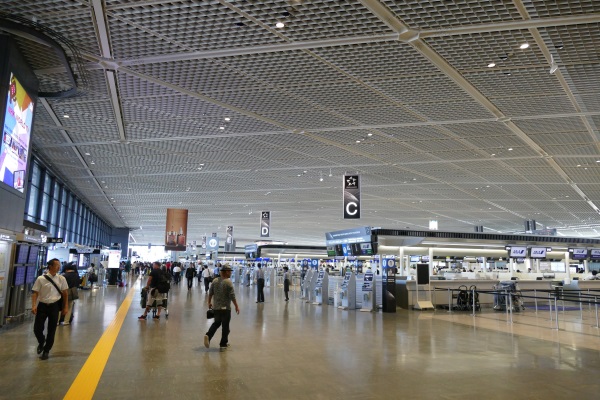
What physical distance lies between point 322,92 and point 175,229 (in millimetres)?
16650

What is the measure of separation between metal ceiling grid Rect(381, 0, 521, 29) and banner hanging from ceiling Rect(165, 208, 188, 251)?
1945cm

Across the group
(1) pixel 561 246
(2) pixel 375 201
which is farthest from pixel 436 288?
(1) pixel 561 246

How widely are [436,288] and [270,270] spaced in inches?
724

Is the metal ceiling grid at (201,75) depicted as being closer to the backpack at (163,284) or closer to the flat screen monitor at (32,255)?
the backpack at (163,284)

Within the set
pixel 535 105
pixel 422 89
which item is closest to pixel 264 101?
pixel 422 89

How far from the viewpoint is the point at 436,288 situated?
15.6 meters

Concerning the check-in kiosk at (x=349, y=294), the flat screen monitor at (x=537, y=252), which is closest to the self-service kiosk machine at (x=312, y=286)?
the check-in kiosk at (x=349, y=294)

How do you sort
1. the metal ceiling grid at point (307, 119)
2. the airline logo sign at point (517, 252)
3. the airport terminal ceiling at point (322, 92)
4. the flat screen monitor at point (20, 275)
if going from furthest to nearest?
the airline logo sign at point (517, 252) < the metal ceiling grid at point (307, 119) < the flat screen monitor at point (20, 275) < the airport terminal ceiling at point (322, 92)

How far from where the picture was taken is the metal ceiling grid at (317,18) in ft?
21.5

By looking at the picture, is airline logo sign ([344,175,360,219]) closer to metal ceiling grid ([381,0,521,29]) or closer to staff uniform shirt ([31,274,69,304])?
metal ceiling grid ([381,0,521,29])

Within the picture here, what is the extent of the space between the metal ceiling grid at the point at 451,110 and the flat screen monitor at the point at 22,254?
937 cm

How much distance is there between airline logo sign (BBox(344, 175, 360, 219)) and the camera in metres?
15.1

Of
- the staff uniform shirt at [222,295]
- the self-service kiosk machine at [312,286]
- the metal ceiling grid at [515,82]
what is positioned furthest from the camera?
the self-service kiosk machine at [312,286]

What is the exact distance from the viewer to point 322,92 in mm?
9781
